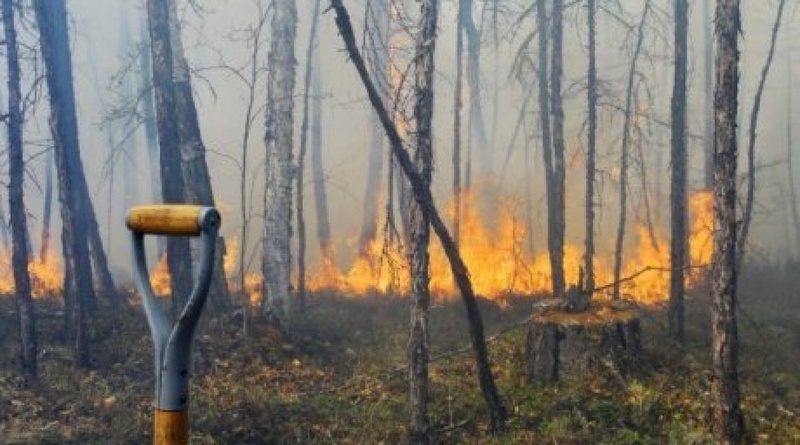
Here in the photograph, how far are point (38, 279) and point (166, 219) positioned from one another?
17387 millimetres

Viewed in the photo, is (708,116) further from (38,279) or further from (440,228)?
(38,279)

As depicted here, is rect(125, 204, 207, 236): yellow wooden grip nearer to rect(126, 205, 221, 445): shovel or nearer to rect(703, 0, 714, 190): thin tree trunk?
rect(126, 205, 221, 445): shovel

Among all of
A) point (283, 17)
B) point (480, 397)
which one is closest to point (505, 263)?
point (283, 17)

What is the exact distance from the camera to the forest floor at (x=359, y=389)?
843 centimetres

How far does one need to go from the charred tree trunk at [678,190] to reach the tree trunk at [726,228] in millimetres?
4843

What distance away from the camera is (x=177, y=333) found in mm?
2844

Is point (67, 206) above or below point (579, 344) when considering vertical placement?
above

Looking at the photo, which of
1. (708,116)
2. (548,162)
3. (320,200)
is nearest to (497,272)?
(548,162)

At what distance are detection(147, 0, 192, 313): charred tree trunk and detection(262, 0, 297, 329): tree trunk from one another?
66.0 inches

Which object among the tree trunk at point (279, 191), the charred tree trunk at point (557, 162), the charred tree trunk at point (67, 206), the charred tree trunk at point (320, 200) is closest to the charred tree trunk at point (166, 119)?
the charred tree trunk at point (67, 206)

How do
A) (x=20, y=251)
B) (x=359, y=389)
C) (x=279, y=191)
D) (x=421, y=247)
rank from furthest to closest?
1. (x=279, y=191)
2. (x=20, y=251)
3. (x=359, y=389)
4. (x=421, y=247)

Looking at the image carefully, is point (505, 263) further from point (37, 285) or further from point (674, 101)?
point (37, 285)

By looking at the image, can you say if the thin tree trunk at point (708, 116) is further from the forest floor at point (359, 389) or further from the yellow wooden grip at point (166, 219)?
the yellow wooden grip at point (166, 219)

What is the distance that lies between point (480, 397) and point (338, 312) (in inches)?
303
